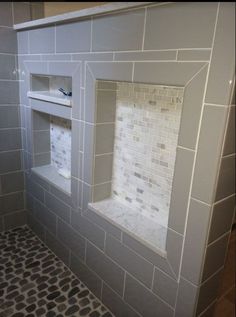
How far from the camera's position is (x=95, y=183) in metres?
1.37

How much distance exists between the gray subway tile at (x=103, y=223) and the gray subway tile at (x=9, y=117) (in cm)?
88

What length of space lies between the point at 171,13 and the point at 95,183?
0.84 metres

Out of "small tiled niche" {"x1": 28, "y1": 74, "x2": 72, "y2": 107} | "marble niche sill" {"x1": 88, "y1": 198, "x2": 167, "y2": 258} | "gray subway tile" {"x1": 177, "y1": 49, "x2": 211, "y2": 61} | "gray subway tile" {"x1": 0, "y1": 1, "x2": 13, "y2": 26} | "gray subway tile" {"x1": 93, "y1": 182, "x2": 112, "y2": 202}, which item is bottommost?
"marble niche sill" {"x1": 88, "y1": 198, "x2": 167, "y2": 258}

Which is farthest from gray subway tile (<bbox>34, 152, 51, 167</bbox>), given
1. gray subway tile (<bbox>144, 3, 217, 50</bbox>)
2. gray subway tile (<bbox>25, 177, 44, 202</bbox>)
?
gray subway tile (<bbox>144, 3, 217, 50</bbox>)

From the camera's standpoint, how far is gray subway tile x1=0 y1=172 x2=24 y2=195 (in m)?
1.91

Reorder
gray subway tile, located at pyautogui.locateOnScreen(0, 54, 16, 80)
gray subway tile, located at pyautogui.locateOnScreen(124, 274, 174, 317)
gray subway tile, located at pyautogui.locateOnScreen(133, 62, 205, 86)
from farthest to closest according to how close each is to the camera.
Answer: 1. gray subway tile, located at pyautogui.locateOnScreen(0, 54, 16, 80)
2. gray subway tile, located at pyautogui.locateOnScreen(124, 274, 174, 317)
3. gray subway tile, located at pyautogui.locateOnScreen(133, 62, 205, 86)

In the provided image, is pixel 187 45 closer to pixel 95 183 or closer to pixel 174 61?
pixel 174 61

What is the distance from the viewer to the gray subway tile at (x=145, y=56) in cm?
90

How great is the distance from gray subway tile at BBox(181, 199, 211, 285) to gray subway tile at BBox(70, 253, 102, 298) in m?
0.64

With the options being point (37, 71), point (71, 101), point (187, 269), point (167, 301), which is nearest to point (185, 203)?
point (187, 269)

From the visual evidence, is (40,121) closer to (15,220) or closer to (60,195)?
(60,195)

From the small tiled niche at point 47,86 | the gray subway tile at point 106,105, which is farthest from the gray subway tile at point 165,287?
the small tiled niche at point 47,86

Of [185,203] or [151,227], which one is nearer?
[185,203]

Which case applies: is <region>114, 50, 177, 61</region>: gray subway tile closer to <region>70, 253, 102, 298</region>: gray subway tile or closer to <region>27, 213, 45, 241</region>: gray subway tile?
<region>70, 253, 102, 298</region>: gray subway tile
